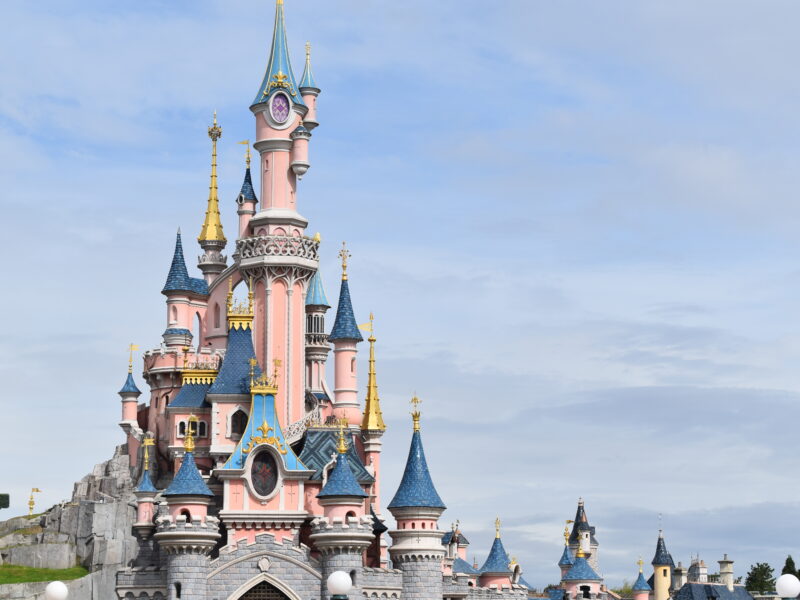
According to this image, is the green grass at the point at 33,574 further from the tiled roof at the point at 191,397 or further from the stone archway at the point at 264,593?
the stone archway at the point at 264,593

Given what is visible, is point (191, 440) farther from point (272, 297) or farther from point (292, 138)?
point (292, 138)

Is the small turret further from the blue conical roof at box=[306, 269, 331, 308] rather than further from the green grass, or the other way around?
the green grass

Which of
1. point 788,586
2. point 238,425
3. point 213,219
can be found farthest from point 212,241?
point 788,586

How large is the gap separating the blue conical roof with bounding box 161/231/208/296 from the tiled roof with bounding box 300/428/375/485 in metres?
14.8

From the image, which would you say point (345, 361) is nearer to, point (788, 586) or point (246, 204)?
point (246, 204)

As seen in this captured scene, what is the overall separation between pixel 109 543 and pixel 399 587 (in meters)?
18.4

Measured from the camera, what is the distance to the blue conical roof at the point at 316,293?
84.5 metres

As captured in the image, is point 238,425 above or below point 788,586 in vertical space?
above

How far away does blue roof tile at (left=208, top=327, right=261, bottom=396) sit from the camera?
2940 inches

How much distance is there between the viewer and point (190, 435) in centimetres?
7156

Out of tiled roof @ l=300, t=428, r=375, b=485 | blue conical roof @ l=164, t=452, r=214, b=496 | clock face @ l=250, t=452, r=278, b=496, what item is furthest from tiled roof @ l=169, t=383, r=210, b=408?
clock face @ l=250, t=452, r=278, b=496

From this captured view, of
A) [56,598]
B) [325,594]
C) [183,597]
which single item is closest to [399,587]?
[325,594]

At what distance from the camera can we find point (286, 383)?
77.1 metres

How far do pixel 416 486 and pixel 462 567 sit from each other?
19.0 metres
